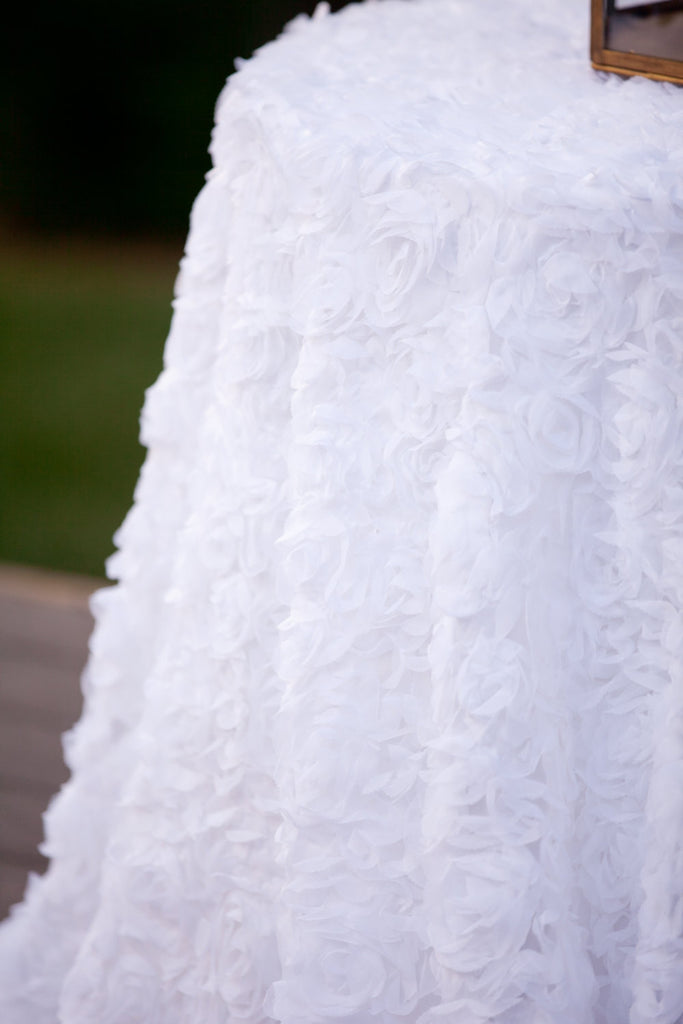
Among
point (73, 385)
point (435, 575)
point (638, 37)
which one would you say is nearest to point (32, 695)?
point (435, 575)

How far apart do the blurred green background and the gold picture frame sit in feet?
8.15

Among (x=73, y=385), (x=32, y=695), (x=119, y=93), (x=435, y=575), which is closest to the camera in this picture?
(x=435, y=575)

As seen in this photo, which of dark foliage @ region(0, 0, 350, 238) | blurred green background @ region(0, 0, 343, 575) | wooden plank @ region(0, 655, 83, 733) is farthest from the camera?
dark foliage @ region(0, 0, 350, 238)

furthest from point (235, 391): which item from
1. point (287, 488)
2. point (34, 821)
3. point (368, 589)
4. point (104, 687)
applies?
point (34, 821)

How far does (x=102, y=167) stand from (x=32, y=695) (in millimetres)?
3008

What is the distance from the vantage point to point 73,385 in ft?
10.9

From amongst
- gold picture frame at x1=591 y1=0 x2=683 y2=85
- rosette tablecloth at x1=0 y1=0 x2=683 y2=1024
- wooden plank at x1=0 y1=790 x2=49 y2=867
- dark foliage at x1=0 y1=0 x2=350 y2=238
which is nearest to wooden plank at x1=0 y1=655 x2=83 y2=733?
wooden plank at x1=0 y1=790 x2=49 y2=867

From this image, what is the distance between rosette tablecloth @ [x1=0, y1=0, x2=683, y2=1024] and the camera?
29.1 inches

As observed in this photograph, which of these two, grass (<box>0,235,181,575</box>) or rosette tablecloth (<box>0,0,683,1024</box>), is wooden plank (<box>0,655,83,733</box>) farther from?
rosette tablecloth (<box>0,0,683,1024</box>)

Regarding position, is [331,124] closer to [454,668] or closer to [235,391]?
[235,391]

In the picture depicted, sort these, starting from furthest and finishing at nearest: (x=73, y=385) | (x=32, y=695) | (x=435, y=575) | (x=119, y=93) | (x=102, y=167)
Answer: (x=102, y=167) < (x=119, y=93) < (x=73, y=385) < (x=32, y=695) < (x=435, y=575)

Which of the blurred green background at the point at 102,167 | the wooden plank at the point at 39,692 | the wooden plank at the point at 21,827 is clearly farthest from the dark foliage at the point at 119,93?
the wooden plank at the point at 21,827

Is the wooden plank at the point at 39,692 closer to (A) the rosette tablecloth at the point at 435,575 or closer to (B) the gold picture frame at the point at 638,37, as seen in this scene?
(A) the rosette tablecloth at the point at 435,575

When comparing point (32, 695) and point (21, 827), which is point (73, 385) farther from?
point (21, 827)
